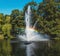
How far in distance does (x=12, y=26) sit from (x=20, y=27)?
187 cm

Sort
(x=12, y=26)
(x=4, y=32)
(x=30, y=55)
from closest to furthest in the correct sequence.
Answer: (x=30, y=55) → (x=4, y=32) → (x=12, y=26)

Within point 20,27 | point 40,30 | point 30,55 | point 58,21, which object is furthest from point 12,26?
point 30,55

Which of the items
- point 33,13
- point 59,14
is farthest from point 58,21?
point 33,13

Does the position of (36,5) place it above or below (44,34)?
above

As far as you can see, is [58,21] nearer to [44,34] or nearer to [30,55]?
[44,34]

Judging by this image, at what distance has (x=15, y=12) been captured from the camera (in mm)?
66438

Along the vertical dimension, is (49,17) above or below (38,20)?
above

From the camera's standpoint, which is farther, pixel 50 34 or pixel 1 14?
pixel 1 14

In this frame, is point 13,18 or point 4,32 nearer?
point 4,32

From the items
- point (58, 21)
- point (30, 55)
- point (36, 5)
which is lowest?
point (30, 55)

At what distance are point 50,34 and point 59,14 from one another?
552cm

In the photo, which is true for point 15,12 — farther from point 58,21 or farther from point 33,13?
point 58,21

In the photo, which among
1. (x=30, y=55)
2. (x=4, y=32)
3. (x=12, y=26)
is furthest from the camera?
(x=12, y=26)

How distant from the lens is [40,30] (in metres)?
63.9
